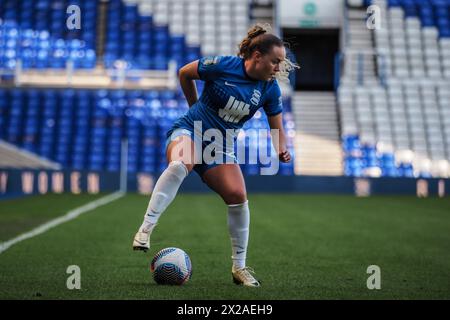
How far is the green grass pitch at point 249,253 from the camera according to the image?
195 inches

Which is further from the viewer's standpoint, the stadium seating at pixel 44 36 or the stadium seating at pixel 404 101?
the stadium seating at pixel 44 36

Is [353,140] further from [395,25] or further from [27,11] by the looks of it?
[27,11]

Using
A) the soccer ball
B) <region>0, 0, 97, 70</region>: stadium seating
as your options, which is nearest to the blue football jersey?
the soccer ball

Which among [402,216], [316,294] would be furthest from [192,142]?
[402,216]

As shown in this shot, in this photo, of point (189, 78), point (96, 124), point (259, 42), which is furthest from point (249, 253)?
point (96, 124)

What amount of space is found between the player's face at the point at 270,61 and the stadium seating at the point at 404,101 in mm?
17172

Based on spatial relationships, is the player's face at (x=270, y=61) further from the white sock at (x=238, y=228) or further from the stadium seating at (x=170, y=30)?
the stadium seating at (x=170, y=30)

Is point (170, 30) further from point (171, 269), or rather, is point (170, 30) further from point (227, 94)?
point (171, 269)

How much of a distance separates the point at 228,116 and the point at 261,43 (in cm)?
54

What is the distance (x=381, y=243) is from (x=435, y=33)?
1880cm

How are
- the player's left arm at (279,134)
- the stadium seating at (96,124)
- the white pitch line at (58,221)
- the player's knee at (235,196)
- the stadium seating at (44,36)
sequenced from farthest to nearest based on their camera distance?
the stadium seating at (44,36) < the stadium seating at (96,124) < the white pitch line at (58,221) < the player's left arm at (279,134) < the player's knee at (235,196)

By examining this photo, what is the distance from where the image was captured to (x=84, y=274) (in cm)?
570

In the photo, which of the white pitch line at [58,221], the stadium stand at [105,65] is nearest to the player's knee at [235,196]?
the white pitch line at [58,221]

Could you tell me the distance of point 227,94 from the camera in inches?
205
